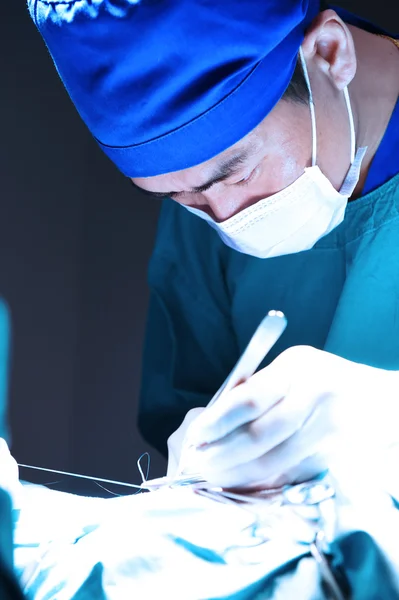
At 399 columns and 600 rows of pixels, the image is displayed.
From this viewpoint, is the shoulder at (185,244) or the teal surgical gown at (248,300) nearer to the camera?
the teal surgical gown at (248,300)

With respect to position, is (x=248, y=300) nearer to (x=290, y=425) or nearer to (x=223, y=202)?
(x=223, y=202)

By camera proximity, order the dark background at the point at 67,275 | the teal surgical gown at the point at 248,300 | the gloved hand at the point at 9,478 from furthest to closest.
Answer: the dark background at the point at 67,275 < the teal surgical gown at the point at 248,300 < the gloved hand at the point at 9,478

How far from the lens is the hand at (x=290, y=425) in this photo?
4.42 ft

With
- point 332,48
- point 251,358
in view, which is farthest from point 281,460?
point 332,48

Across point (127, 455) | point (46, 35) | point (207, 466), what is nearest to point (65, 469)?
point (127, 455)

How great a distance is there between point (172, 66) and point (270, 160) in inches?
11.4

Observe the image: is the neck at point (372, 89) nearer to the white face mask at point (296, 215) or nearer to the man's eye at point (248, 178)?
the white face mask at point (296, 215)

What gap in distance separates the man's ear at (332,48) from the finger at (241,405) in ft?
1.89

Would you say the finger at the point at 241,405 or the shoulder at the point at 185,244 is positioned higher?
the shoulder at the point at 185,244

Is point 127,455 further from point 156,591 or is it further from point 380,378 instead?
point 156,591

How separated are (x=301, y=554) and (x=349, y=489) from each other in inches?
4.3

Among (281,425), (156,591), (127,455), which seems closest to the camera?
(156,591)

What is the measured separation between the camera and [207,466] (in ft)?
4.51

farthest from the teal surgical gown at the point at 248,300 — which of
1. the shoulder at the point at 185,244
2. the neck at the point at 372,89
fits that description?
the neck at the point at 372,89
